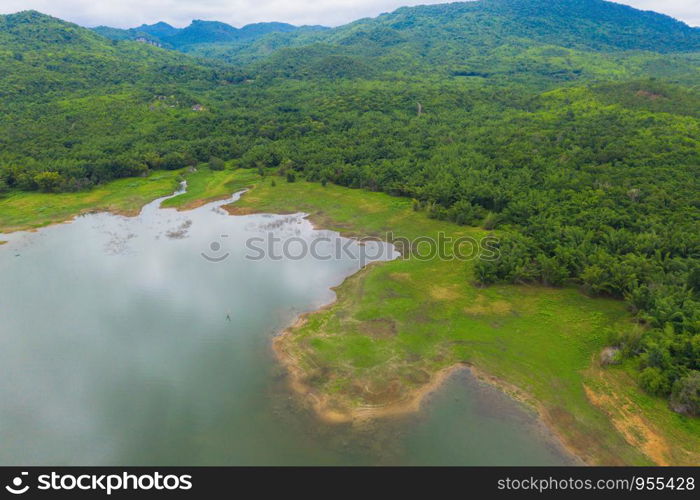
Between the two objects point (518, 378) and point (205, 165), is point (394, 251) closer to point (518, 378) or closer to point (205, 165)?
point (518, 378)

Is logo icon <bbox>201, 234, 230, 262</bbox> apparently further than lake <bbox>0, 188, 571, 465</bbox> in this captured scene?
Yes

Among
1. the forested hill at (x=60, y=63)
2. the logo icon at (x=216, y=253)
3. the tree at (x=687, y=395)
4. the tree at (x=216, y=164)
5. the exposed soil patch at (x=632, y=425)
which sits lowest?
the logo icon at (x=216, y=253)

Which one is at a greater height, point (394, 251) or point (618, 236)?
point (618, 236)

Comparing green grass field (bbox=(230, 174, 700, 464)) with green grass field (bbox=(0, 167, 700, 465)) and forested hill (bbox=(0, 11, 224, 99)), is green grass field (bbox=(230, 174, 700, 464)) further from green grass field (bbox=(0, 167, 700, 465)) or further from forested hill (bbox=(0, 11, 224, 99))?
forested hill (bbox=(0, 11, 224, 99))

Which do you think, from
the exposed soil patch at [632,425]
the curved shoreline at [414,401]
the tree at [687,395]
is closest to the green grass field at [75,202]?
the curved shoreline at [414,401]

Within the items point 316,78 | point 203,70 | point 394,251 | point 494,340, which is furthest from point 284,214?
point 203,70
